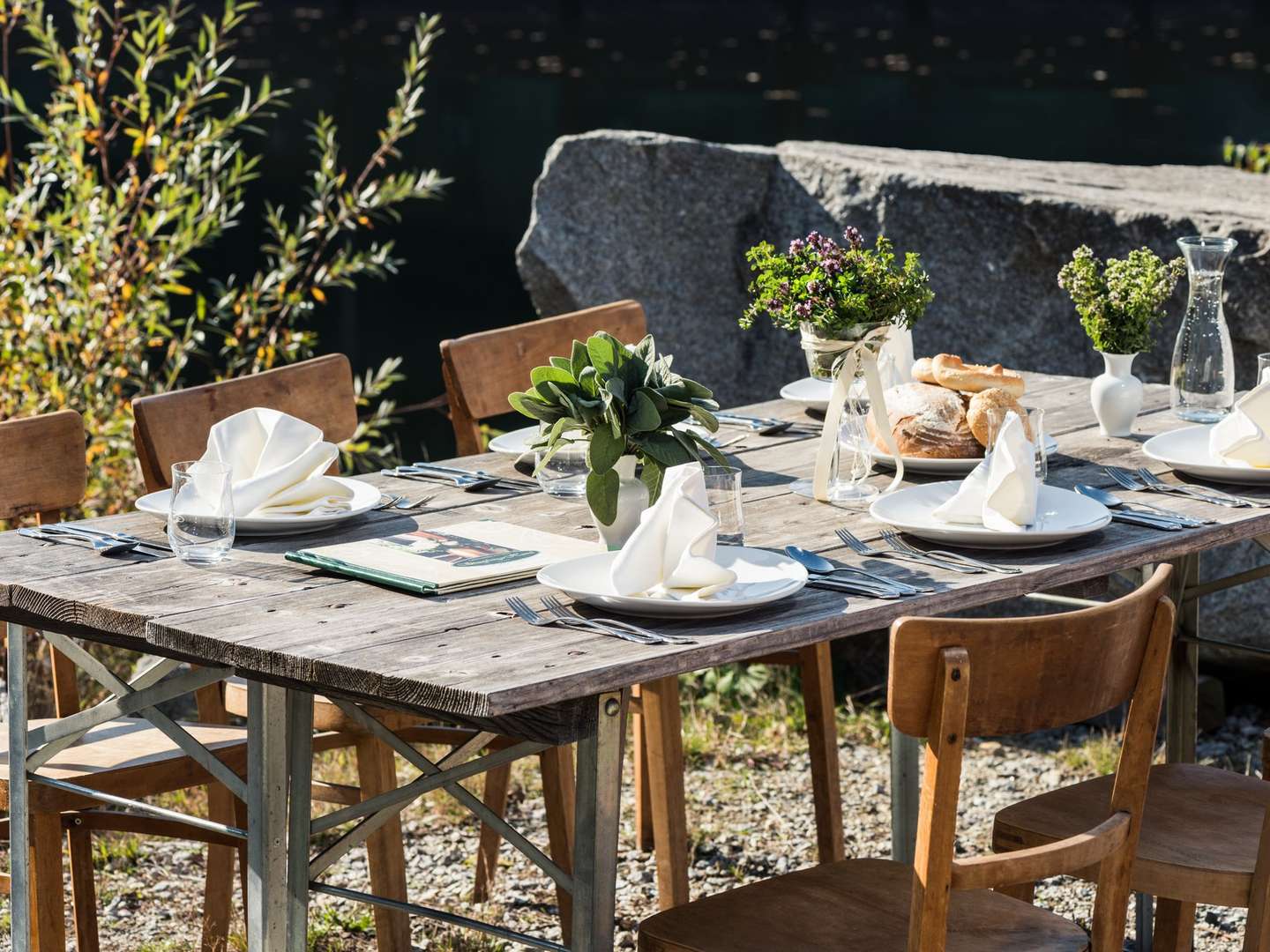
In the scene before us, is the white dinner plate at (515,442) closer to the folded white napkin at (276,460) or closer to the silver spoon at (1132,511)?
the folded white napkin at (276,460)

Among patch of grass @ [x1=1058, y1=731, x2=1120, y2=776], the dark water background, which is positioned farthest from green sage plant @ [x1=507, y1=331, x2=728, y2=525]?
the dark water background

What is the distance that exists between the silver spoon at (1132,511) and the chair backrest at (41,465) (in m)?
1.37

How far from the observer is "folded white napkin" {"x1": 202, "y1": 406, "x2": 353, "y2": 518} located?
229cm

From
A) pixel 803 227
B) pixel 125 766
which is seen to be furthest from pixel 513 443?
pixel 803 227

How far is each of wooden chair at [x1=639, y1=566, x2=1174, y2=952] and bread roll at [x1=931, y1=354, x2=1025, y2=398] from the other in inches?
30.3

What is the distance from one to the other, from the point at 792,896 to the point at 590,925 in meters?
0.26

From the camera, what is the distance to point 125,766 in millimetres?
2375

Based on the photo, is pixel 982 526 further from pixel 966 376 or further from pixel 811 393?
pixel 811 393

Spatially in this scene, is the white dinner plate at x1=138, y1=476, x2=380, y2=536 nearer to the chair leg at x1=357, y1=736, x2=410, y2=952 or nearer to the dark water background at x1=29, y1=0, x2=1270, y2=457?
the chair leg at x1=357, y1=736, x2=410, y2=952

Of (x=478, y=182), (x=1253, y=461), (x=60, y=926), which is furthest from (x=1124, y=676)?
(x=478, y=182)

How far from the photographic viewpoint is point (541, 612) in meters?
1.94

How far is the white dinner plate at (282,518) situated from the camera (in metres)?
2.26

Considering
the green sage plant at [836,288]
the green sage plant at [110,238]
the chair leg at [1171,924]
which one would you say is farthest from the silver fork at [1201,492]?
the green sage plant at [110,238]

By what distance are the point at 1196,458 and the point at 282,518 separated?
126 centimetres
